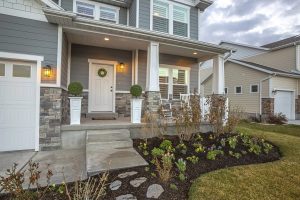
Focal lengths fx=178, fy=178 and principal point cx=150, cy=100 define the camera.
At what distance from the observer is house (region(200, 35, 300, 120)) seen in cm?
1217

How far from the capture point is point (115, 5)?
8.05 m

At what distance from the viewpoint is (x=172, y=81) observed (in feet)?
28.3

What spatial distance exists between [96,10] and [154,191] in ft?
25.0

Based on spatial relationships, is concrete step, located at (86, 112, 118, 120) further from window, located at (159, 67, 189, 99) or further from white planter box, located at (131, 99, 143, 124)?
window, located at (159, 67, 189, 99)

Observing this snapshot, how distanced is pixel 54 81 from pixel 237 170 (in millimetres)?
4897

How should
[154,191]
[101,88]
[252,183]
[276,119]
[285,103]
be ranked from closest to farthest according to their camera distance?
[154,191], [252,183], [101,88], [276,119], [285,103]

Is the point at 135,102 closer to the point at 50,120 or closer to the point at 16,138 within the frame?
the point at 50,120

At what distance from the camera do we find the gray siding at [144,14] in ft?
25.7

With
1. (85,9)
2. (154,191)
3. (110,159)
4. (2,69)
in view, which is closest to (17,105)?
(2,69)

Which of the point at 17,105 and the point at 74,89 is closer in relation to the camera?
the point at 17,105

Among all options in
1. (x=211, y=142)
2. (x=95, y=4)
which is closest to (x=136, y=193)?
(x=211, y=142)

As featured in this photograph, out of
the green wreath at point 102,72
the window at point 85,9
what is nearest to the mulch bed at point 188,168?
the green wreath at point 102,72

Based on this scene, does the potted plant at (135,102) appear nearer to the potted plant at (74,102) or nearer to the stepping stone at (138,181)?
the potted plant at (74,102)

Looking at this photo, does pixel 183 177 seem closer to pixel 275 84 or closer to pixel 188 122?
pixel 188 122
